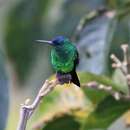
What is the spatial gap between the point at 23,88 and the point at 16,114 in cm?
17

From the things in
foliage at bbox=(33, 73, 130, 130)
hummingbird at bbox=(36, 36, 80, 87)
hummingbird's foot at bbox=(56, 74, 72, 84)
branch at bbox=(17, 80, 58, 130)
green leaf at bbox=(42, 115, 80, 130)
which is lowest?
green leaf at bbox=(42, 115, 80, 130)

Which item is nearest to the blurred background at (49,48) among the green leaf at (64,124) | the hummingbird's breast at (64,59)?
the green leaf at (64,124)

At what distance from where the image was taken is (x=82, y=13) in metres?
2.99

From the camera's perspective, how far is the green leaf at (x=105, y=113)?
1.65m

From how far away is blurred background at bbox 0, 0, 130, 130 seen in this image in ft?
5.55

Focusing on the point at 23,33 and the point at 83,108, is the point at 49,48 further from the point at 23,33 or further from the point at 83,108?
the point at 83,108

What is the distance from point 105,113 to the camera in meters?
1.67

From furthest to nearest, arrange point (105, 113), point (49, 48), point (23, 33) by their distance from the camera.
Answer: point (23, 33) → point (49, 48) → point (105, 113)

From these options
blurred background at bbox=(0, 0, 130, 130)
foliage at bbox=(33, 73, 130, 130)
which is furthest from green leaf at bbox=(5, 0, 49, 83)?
foliage at bbox=(33, 73, 130, 130)

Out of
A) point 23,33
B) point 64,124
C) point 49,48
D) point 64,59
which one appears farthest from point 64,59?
point 23,33

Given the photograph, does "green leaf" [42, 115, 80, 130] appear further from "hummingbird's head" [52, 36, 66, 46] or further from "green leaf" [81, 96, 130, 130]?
"hummingbird's head" [52, 36, 66, 46]

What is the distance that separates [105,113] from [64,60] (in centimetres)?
72

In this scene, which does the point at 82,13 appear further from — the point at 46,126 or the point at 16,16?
the point at 46,126

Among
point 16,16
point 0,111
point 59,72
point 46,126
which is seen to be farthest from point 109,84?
point 16,16
